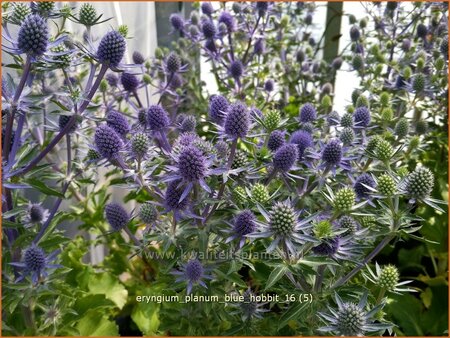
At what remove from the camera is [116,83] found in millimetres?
1986

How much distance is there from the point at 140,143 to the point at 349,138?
65 cm

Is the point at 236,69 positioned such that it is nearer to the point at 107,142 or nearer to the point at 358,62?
the point at 358,62

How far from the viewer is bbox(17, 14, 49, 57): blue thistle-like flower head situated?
1.08 metres

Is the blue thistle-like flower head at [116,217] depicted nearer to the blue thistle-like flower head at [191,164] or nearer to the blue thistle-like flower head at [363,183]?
the blue thistle-like flower head at [191,164]

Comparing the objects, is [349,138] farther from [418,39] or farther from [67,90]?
[418,39]

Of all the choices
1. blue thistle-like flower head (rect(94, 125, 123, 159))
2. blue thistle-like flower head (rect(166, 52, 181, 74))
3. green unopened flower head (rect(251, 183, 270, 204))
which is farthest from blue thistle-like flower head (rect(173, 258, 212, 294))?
blue thistle-like flower head (rect(166, 52, 181, 74))

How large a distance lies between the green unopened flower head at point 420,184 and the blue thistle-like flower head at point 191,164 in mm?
546

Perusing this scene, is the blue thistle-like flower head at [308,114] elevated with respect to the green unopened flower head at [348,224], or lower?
elevated

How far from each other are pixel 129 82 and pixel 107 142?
2.36 feet

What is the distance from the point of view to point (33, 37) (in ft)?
3.53

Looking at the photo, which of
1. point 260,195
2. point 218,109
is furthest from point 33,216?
point 260,195

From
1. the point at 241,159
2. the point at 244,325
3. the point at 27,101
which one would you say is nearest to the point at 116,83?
the point at 27,101

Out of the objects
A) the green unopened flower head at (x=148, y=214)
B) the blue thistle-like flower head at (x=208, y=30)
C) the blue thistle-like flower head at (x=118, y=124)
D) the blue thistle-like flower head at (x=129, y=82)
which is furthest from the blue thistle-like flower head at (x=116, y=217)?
the blue thistle-like flower head at (x=208, y=30)

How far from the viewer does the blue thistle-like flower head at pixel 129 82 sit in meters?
1.78
